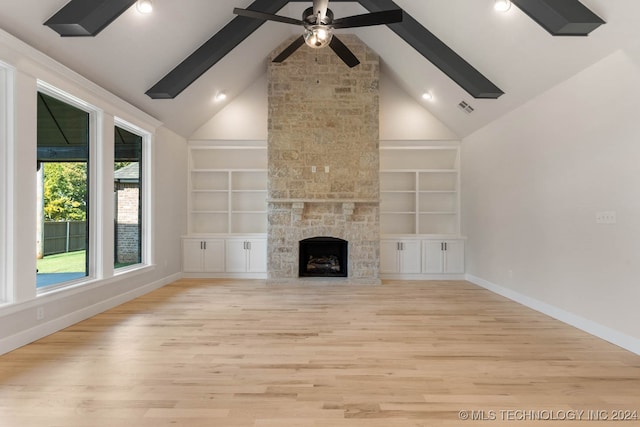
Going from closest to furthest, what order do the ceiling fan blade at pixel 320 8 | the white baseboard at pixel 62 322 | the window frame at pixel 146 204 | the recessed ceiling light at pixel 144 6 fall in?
the white baseboard at pixel 62 322, the ceiling fan blade at pixel 320 8, the recessed ceiling light at pixel 144 6, the window frame at pixel 146 204

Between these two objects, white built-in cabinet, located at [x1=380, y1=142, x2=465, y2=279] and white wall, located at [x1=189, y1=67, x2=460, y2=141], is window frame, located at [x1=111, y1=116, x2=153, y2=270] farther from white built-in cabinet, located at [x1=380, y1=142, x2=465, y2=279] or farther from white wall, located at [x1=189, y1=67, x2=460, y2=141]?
white built-in cabinet, located at [x1=380, y1=142, x2=465, y2=279]

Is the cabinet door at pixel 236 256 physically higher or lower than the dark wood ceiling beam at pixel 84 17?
lower

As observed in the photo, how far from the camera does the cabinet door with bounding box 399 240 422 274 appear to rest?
6.73 metres

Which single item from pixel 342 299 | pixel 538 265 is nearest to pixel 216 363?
pixel 342 299

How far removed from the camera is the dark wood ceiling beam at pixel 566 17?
119 inches

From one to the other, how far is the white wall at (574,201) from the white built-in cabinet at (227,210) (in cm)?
424

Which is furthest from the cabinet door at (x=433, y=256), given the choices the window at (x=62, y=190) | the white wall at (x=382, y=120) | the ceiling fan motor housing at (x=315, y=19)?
the window at (x=62, y=190)

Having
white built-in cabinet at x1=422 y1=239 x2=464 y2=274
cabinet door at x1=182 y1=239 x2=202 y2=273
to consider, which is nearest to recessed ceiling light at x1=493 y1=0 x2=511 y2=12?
white built-in cabinet at x1=422 y1=239 x2=464 y2=274

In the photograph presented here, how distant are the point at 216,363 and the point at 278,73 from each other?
5360 mm

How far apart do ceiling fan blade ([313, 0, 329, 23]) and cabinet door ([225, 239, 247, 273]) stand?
4.41 meters

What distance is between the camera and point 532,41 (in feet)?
12.2

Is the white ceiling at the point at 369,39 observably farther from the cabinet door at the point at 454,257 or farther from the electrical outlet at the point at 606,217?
the cabinet door at the point at 454,257

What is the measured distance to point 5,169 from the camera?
303cm

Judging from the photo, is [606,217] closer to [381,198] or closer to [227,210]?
[381,198]
